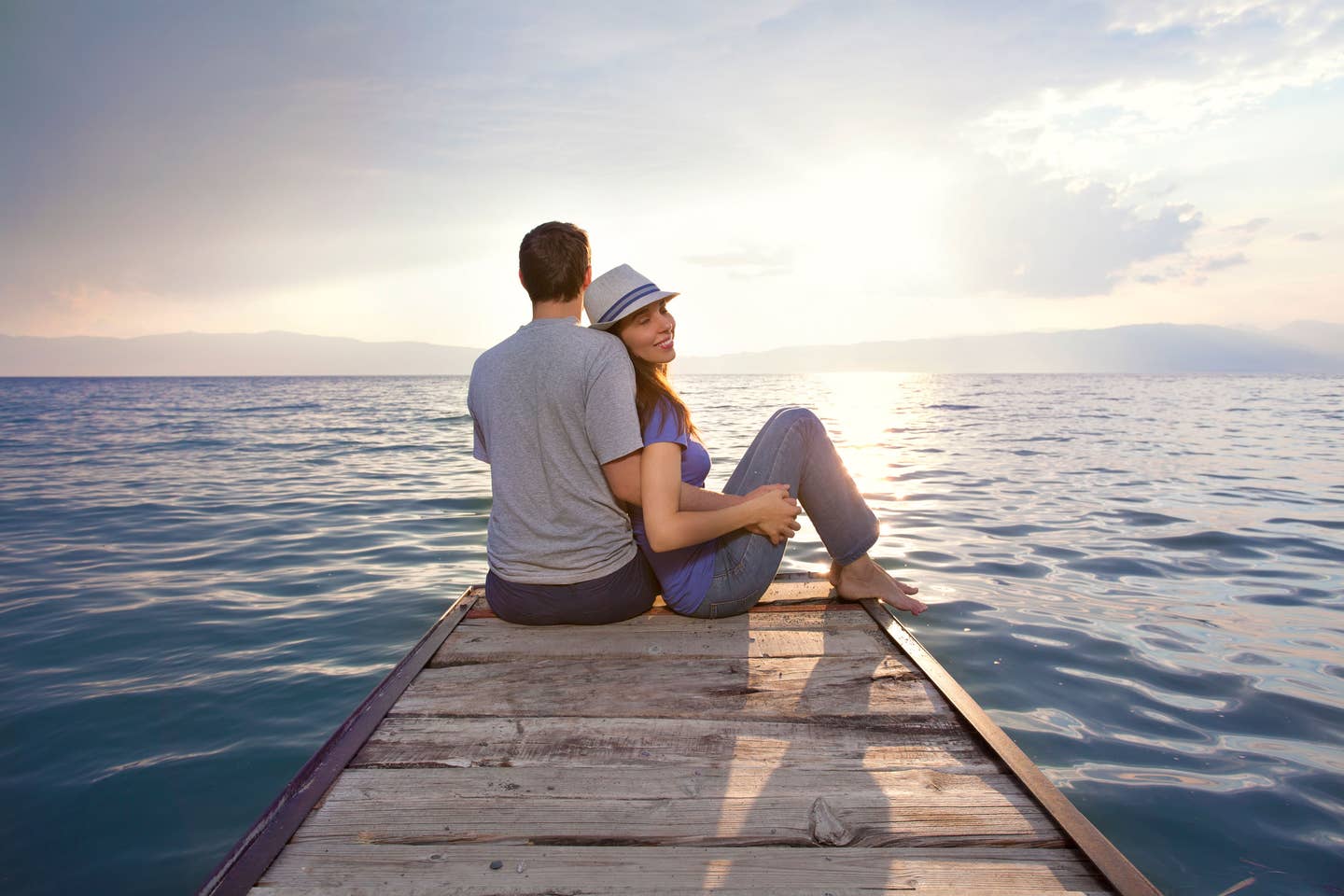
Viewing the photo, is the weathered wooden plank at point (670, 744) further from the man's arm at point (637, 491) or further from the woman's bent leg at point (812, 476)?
the woman's bent leg at point (812, 476)

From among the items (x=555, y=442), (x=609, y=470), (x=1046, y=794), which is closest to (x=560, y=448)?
(x=555, y=442)

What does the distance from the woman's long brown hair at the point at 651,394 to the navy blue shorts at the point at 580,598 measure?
2.74ft

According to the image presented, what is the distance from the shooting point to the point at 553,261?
3047 millimetres

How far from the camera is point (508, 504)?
3363mm

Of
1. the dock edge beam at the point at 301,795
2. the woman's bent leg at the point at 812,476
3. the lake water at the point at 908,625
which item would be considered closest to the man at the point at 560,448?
the woman's bent leg at the point at 812,476

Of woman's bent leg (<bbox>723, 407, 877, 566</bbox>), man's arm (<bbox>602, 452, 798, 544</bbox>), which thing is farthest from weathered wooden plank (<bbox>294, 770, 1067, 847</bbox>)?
woman's bent leg (<bbox>723, 407, 877, 566</bbox>)

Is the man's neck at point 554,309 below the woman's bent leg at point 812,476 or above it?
above

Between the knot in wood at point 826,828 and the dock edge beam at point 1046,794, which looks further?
the knot in wood at point 826,828

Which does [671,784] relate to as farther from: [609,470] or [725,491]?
[725,491]

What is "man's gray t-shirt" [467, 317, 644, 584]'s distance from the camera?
10.0 ft

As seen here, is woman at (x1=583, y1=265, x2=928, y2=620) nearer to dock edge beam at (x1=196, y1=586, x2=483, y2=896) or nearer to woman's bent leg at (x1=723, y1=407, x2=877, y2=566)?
woman's bent leg at (x1=723, y1=407, x2=877, y2=566)

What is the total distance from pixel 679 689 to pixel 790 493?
117 centimetres

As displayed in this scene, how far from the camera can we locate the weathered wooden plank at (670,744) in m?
2.52

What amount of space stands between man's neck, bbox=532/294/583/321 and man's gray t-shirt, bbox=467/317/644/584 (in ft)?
0.10
